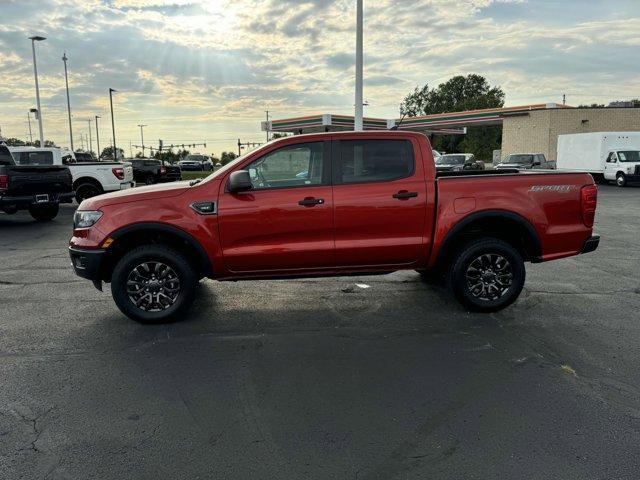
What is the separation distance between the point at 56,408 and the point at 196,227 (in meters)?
2.07

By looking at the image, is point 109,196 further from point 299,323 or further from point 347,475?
point 347,475

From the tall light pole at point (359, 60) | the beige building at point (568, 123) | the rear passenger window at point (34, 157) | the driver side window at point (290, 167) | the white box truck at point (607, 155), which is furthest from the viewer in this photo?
the beige building at point (568, 123)

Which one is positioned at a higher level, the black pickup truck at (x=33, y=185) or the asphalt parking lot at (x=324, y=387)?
the black pickup truck at (x=33, y=185)

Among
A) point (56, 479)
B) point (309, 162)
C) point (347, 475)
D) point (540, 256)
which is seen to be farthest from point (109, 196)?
point (540, 256)

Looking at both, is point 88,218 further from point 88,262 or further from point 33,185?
point 33,185

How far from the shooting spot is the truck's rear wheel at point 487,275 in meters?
5.35

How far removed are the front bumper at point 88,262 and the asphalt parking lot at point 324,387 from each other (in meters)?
0.54

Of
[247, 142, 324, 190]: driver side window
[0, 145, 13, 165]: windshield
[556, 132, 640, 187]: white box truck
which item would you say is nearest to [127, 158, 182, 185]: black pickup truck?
[0, 145, 13, 165]: windshield

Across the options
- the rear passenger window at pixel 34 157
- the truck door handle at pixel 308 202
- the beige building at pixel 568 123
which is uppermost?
the beige building at pixel 568 123

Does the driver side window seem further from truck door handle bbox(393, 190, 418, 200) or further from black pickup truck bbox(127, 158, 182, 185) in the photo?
black pickup truck bbox(127, 158, 182, 185)

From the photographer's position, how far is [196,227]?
198 inches

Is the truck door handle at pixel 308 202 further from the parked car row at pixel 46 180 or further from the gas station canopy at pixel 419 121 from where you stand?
the gas station canopy at pixel 419 121

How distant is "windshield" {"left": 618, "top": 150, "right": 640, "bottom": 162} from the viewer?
2616cm

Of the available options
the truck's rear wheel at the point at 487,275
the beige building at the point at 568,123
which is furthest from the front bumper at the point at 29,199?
the beige building at the point at 568,123
